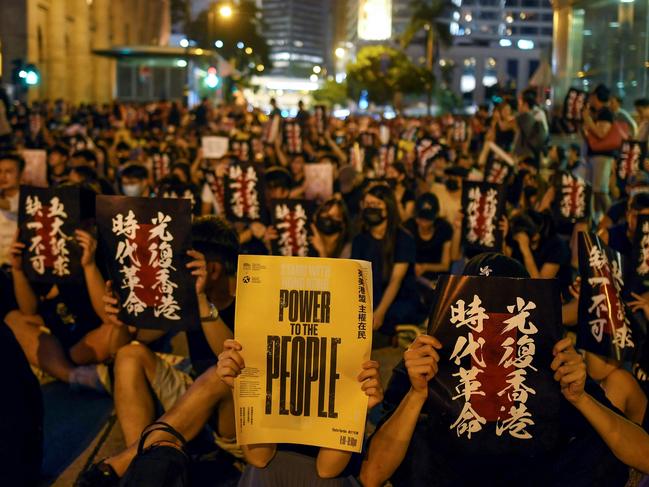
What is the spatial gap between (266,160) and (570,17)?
34.8ft

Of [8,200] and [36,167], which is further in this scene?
[36,167]

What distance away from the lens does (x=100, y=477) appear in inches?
182

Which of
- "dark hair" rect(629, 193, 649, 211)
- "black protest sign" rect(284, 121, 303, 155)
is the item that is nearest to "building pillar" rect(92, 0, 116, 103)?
"black protest sign" rect(284, 121, 303, 155)

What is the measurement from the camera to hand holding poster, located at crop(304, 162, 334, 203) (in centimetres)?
1262

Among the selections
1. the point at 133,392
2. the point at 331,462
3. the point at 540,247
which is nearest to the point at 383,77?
the point at 540,247

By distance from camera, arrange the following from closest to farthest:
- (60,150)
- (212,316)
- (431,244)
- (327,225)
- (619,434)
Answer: (619,434), (212,316), (327,225), (431,244), (60,150)

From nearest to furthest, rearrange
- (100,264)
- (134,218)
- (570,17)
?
(134,218)
(100,264)
(570,17)

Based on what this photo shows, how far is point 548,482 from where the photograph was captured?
3.59 m

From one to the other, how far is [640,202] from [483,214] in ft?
4.19

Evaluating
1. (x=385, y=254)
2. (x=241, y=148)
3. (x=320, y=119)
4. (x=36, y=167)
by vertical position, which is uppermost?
(x=320, y=119)

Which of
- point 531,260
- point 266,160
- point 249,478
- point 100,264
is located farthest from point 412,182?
point 249,478

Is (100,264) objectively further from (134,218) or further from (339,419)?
(339,419)

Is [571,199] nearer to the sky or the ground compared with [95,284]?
nearer to the sky

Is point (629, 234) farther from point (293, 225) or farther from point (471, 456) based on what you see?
point (471, 456)
